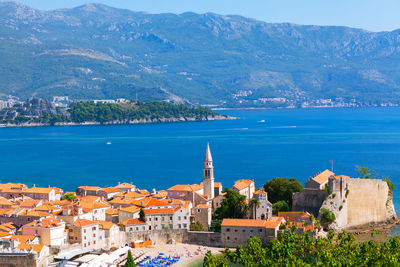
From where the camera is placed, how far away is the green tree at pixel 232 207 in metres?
43.0

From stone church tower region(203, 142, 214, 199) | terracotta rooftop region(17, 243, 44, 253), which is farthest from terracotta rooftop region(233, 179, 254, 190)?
terracotta rooftop region(17, 243, 44, 253)

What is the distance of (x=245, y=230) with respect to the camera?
38781 mm

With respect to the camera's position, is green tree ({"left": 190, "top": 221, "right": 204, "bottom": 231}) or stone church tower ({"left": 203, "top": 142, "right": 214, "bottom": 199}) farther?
stone church tower ({"left": 203, "top": 142, "right": 214, "bottom": 199})

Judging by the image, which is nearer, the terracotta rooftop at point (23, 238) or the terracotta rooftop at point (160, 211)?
the terracotta rooftop at point (23, 238)

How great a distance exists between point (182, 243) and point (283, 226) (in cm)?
720

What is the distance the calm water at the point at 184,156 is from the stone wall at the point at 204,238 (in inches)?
907

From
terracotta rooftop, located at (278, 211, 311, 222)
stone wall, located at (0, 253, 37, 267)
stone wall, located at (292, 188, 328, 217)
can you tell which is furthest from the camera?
stone wall, located at (292, 188, 328, 217)

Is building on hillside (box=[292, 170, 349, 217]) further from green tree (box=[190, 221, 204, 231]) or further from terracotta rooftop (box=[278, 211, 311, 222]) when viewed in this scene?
green tree (box=[190, 221, 204, 231])

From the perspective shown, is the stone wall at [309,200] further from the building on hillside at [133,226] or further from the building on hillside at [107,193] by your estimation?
the building on hillside at [107,193]

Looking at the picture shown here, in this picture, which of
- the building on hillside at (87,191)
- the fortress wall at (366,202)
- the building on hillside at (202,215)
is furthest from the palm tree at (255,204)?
the building on hillside at (87,191)

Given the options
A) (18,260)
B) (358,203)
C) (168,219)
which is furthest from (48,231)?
(358,203)

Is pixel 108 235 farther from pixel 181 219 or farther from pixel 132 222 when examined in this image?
pixel 181 219

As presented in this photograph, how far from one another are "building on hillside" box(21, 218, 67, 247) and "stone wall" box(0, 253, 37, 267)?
2.80 m

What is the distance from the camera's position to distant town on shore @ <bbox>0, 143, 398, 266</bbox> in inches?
1435
